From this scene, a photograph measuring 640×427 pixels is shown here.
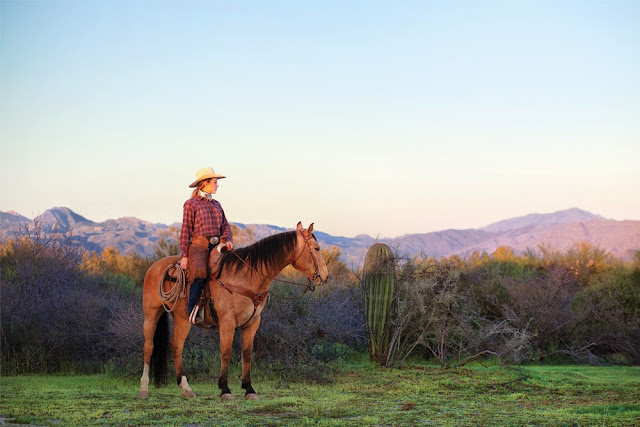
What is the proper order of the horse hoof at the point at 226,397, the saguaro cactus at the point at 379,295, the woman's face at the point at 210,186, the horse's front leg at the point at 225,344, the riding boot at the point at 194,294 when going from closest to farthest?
the horse hoof at the point at 226,397 → the horse's front leg at the point at 225,344 → the riding boot at the point at 194,294 → the woman's face at the point at 210,186 → the saguaro cactus at the point at 379,295

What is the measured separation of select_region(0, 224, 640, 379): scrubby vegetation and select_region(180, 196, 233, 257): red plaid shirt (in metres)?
2.91

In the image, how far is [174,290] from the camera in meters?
10.3

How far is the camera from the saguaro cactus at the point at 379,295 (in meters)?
14.0

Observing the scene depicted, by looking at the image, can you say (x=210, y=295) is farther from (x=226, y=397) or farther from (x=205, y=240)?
(x=226, y=397)

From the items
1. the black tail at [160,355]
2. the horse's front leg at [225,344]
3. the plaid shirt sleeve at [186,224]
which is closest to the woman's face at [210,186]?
the plaid shirt sleeve at [186,224]

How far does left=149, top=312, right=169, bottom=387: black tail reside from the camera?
1072 cm

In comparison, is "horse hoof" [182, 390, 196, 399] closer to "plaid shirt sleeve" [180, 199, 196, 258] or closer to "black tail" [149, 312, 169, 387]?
"black tail" [149, 312, 169, 387]


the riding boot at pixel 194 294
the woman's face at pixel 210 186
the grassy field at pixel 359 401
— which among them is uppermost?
the woman's face at pixel 210 186

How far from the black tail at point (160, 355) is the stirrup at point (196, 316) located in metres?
0.93

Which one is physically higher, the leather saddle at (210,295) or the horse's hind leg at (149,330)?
the leather saddle at (210,295)

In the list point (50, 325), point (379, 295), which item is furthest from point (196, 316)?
point (50, 325)

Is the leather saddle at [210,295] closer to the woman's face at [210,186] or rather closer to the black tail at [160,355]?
the woman's face at [210,186]

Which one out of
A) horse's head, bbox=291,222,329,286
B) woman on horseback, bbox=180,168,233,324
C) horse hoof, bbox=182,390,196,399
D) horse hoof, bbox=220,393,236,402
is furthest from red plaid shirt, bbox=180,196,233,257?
horse hoof, bbox=220,393,236,402

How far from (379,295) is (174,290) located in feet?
16.3
